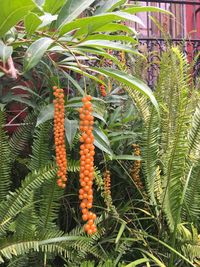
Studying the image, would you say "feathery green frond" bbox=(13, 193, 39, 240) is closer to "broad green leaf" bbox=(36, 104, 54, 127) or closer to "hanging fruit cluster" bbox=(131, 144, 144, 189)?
"broad green leaf" bbox=(36, 104, 54, 127)

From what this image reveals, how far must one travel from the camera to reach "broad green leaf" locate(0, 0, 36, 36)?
84 cm

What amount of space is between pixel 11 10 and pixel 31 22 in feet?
0.37

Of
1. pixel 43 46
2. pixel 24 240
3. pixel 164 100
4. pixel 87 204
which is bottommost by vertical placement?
pixel 24 240

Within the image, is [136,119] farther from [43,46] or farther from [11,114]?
[43,46]

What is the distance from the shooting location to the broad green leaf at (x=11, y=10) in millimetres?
841

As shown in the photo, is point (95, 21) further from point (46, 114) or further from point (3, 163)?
point (3, 163)

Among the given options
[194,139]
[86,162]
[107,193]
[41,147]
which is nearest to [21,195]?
[41,147]

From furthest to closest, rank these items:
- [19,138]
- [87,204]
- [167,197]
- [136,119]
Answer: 1. [136,119]
2. [19,138]
3. [167,197]
4. [87,204]

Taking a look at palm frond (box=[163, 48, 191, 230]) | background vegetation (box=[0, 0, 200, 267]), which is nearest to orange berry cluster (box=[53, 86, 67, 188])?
background vegetation (box=[0, 0, 200, 267])

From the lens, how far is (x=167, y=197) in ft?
4.69

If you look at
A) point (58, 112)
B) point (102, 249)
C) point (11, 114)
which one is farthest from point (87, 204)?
point (11, 114)

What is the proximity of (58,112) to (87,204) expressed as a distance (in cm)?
29

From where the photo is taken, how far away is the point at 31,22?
39.2 inches

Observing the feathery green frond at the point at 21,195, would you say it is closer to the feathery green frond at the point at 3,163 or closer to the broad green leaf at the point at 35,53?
the feathery green frond at the point at 3,163
